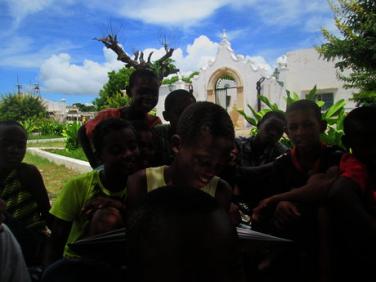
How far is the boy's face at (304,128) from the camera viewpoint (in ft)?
6.44

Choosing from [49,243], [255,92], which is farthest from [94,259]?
[255,92]

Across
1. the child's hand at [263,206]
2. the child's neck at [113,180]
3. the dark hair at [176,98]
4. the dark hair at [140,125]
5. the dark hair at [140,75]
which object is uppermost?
the dark hair at [140,75]

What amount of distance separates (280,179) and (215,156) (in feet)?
2.19

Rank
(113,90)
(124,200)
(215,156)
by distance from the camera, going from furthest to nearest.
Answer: (113,90)
(124,200)
(215,156)

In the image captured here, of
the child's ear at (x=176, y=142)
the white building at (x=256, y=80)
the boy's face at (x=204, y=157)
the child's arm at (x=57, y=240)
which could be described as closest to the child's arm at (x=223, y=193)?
the boy's face at (x=204, y=157)

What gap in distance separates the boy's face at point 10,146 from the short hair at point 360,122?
175 centimetres

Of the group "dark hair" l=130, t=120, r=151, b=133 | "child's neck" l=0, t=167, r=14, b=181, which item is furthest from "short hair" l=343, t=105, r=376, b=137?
"child's neck" l=0, t=167, r=14, b=181

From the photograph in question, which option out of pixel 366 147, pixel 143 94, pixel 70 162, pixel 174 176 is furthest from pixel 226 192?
pixel 70 162

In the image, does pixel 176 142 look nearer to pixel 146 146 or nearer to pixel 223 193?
pixel 223 193

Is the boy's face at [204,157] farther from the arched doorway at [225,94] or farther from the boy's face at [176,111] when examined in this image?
the arched doorway at [225,94]

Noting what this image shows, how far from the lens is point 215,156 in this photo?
1443 mm

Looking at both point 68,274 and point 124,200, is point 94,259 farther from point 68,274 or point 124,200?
point 124,200

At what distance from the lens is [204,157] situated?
56.5 inches

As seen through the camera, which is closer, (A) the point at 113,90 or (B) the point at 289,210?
(B) the point at 289,210
